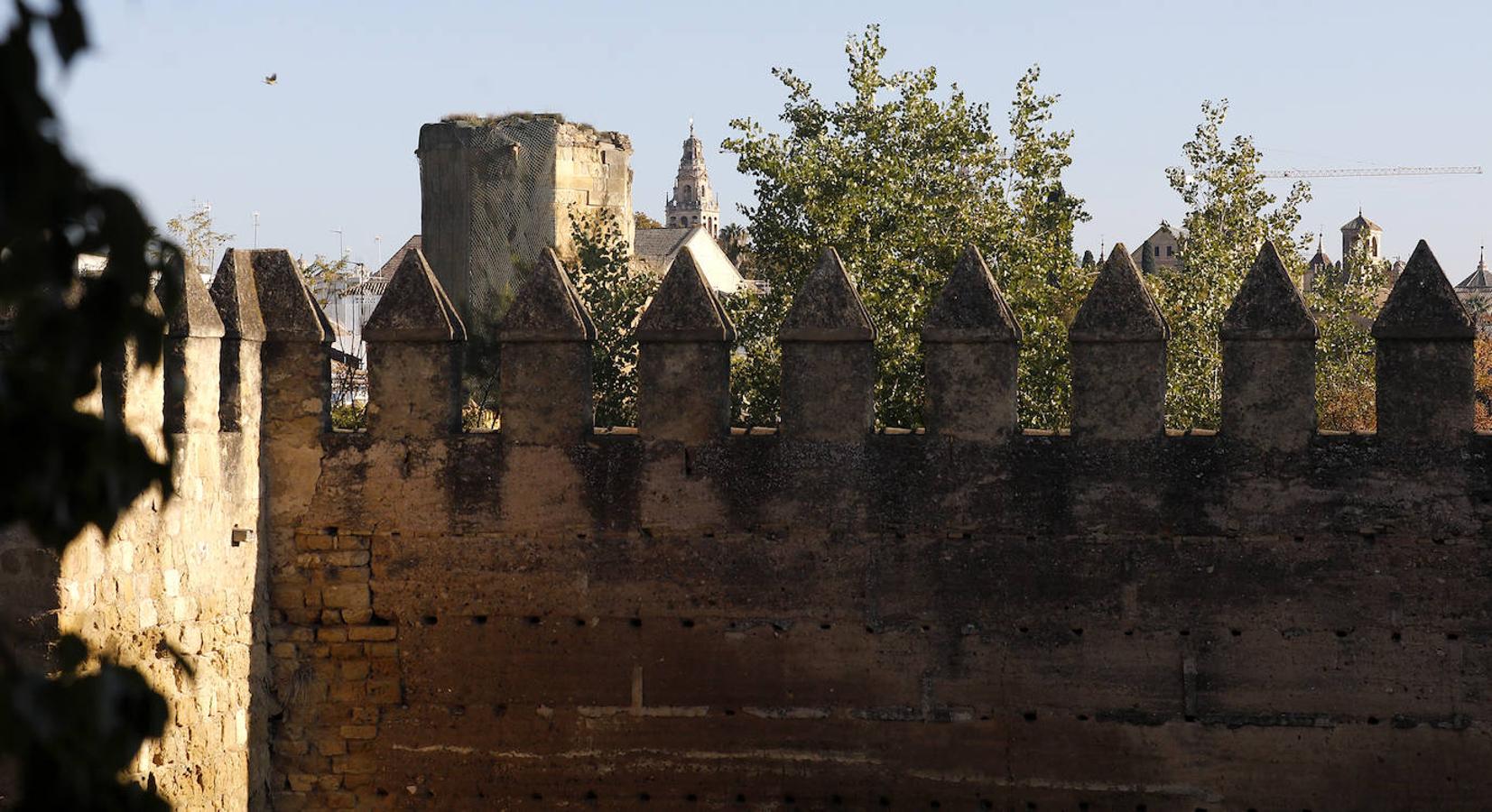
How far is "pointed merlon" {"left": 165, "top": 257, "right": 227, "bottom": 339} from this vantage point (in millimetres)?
8617

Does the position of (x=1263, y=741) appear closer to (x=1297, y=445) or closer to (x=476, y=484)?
(x=1297, y=445)

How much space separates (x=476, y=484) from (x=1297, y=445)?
411cm

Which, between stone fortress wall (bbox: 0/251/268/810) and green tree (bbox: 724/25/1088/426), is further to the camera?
green tree (bbox: 724/25/1088/426)

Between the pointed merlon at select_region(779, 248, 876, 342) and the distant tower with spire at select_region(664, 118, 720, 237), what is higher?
the distant tower with spire at select_region(664, 118, 720, 237)

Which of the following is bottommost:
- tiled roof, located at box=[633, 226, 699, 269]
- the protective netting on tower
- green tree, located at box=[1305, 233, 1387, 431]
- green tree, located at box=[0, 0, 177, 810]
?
green tree, located at box=[0, 0, 177, 810]

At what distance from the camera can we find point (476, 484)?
30.7ft

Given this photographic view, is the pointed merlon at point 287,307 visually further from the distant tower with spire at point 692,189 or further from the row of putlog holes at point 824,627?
the distant tower with spire at point 692,189

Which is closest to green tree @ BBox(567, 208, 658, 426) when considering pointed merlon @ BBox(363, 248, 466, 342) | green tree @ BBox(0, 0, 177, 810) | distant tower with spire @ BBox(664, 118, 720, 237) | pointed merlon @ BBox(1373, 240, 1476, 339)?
pointed merlon @ BBox(363, 248, 466, 342)

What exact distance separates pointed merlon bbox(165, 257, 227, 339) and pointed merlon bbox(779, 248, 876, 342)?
280 centimetres

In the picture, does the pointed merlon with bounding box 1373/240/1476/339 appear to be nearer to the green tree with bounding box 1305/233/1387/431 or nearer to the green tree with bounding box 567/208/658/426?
the green tree with bounding box 567/208/658/426

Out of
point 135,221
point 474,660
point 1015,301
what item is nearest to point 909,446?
point 474,660

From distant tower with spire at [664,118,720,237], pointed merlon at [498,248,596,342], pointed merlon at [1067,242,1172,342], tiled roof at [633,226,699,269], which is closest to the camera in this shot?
pointed merlon at [1067,242,1172,342]

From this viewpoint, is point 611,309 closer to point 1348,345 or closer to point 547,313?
point 1348,345

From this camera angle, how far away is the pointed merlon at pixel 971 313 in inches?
350
